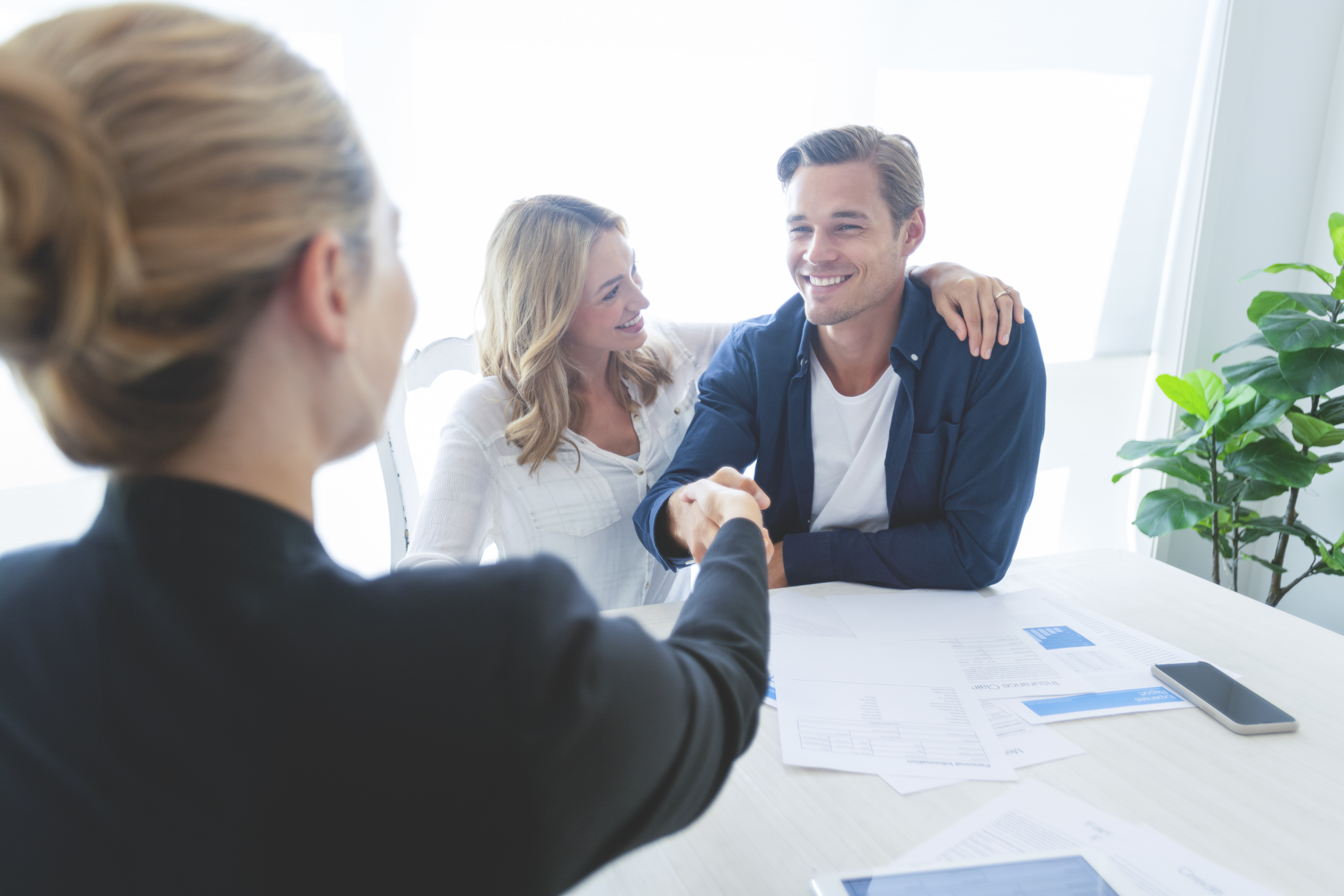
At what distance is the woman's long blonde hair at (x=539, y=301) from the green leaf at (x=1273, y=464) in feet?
6.47

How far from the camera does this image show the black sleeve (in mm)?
435

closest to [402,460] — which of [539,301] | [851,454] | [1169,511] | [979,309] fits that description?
[539,301]

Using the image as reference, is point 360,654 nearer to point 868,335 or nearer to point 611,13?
point 868,335

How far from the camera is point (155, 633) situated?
410 millimetres

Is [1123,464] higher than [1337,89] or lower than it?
lower

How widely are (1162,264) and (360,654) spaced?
132 inches

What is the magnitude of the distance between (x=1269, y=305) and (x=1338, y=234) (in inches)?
9.5

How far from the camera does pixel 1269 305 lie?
2.35 meters

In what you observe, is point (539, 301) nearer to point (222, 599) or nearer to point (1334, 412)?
point (222, 599)

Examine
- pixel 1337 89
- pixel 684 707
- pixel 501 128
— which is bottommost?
pixel 684 707

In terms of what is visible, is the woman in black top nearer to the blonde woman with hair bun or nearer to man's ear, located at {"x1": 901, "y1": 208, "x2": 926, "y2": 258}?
the blonde woman with hair bun

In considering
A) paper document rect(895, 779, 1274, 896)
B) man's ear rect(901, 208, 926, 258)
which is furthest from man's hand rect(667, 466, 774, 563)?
man's ear rect(901, 208, 926, 258)

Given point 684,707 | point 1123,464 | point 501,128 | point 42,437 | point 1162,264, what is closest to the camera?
point 684,707

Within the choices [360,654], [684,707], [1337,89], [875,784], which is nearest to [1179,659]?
[875,784]
